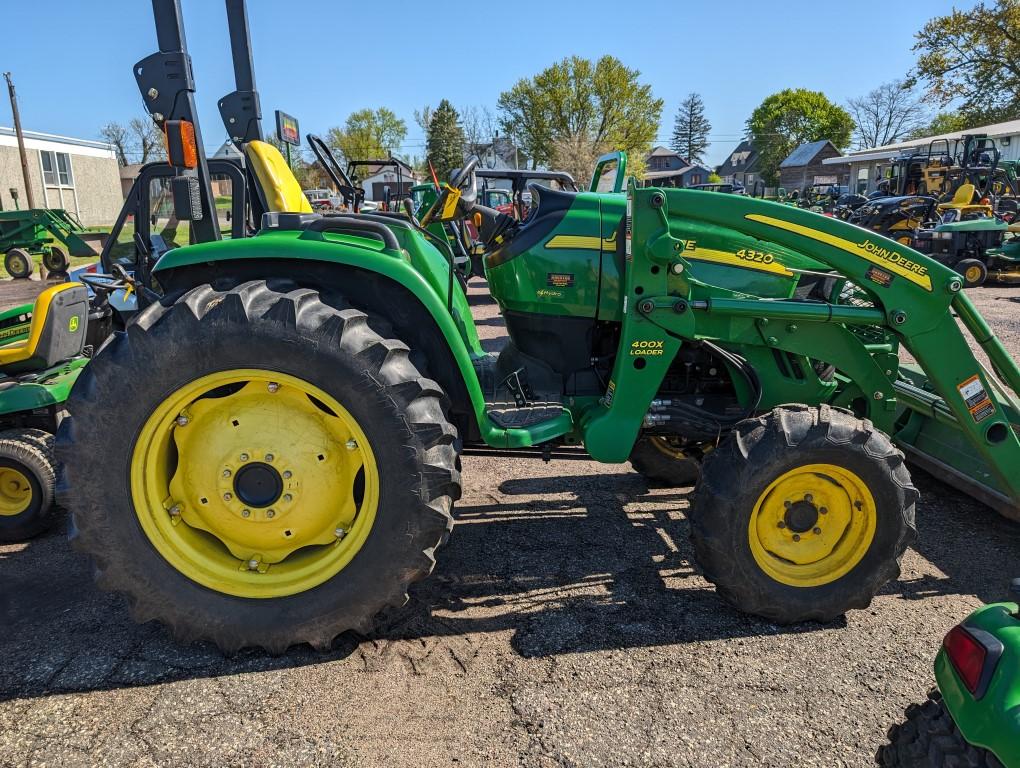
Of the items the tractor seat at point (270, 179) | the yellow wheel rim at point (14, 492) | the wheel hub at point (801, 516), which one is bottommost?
the yellow wheel rim at point (14, 492)

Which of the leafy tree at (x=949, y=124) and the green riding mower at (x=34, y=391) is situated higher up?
the leafy tree at (x=949, y=124)

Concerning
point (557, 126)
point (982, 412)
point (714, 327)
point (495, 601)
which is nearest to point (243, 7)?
point (714, 327)

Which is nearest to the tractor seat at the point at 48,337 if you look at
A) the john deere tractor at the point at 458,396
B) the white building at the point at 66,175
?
the john deere tractor at the point at 458,396

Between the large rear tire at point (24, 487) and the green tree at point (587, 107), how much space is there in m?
41.4

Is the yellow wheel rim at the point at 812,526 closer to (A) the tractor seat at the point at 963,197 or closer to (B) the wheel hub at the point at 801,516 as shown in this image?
(B) the wheel hub at the point at 801,516

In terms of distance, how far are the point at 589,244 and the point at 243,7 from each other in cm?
273

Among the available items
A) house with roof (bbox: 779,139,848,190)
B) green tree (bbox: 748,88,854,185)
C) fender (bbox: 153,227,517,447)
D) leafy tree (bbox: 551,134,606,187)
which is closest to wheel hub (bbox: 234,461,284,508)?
fender (bbox: 153,227,517,447)

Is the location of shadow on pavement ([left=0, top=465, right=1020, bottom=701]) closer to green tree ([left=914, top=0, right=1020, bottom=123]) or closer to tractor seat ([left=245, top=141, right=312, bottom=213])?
tractor seat ([left=245, top=141, right=312, bottom=213])

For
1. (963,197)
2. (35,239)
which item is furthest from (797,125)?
(35,239)

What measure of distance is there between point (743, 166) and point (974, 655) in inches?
3395

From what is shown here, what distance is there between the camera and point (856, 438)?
2.67 meters

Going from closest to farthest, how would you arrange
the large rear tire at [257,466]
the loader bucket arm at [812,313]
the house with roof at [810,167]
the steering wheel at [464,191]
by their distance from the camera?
1. the large rear tire at [257,466]
2. the loader bucket arm at [812,313]
3. the steering wheel at [464,191]
4. the house with roof at [810,167]

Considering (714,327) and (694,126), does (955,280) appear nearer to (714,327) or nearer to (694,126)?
(714,327)

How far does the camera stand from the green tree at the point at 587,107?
43188 mm
